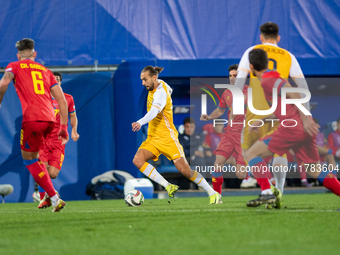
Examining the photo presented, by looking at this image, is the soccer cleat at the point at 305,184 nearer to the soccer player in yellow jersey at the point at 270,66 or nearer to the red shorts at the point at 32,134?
the soccer player in yellow jersey at the point at 270,66

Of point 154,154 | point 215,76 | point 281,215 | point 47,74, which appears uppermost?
point 215,76

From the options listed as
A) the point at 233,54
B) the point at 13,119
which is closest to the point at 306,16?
the point at 233,54

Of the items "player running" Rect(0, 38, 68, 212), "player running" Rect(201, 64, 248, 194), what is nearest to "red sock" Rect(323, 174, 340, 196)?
"player running" Rect(201, 64, 248, 194)

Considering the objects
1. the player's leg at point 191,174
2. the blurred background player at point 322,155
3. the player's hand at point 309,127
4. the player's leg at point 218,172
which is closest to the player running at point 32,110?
the player's leg at point 191,174

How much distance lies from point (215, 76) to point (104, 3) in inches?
136

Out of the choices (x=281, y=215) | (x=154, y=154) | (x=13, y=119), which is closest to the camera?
(x=281, y=215)

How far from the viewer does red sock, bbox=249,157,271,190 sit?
17.1ft

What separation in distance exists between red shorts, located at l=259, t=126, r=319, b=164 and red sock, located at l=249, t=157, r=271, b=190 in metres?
0.27

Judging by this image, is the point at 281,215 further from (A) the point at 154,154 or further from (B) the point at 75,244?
(A) the point at 154,154

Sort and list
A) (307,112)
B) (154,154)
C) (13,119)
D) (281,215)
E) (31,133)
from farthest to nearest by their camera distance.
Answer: (13,119)
(154,154)
(31,133)
(307,112)
(281,215)

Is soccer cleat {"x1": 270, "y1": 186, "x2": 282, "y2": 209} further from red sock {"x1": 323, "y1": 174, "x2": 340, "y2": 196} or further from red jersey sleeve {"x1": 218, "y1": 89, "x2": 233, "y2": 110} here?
red jersey sleeve {"x1": 218, "y1": 89, "x2": 233, "y2": 110}

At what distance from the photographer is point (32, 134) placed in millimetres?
5434

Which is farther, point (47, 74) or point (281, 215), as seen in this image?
point (47, 74)

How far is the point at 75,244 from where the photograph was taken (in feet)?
9.90
